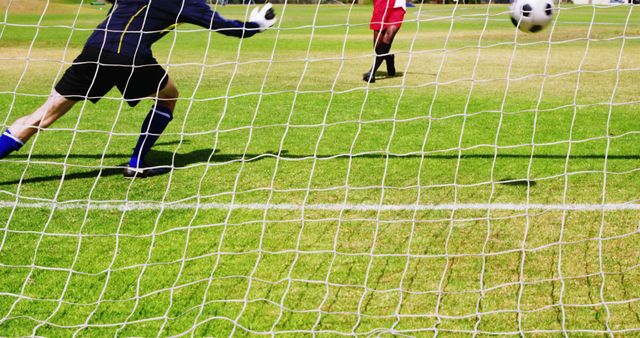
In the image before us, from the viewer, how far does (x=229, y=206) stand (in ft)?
16.4

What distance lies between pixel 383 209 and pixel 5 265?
92.4 inches

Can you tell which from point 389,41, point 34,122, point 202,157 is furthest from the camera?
point 389,41

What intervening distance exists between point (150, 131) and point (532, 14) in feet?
10.3


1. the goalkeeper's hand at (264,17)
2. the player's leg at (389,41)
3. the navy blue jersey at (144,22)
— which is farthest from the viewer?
the player's leg at (389,41)

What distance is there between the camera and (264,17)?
216 inches

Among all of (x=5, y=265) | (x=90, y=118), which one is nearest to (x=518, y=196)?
(x=5, y=265)

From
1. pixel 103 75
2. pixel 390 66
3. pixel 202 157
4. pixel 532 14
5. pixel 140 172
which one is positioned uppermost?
pixel 532 14

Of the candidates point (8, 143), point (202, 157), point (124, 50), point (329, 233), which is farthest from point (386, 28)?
point (329, 233)

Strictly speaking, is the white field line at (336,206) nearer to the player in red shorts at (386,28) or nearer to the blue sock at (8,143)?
the blue sock at (8,143)

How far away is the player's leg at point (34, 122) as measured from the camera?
545 centimetres

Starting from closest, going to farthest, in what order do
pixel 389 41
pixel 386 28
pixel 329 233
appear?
pixel 329 233 < pixel 389 41 < pixel 386 28

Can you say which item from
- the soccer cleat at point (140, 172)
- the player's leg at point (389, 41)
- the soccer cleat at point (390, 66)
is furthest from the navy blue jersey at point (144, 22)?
the soccer cleat at point (390, 66)

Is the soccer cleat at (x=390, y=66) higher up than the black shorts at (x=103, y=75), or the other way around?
the black shorts at (x=103, y=75)

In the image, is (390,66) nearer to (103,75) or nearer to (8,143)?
(103,75)
